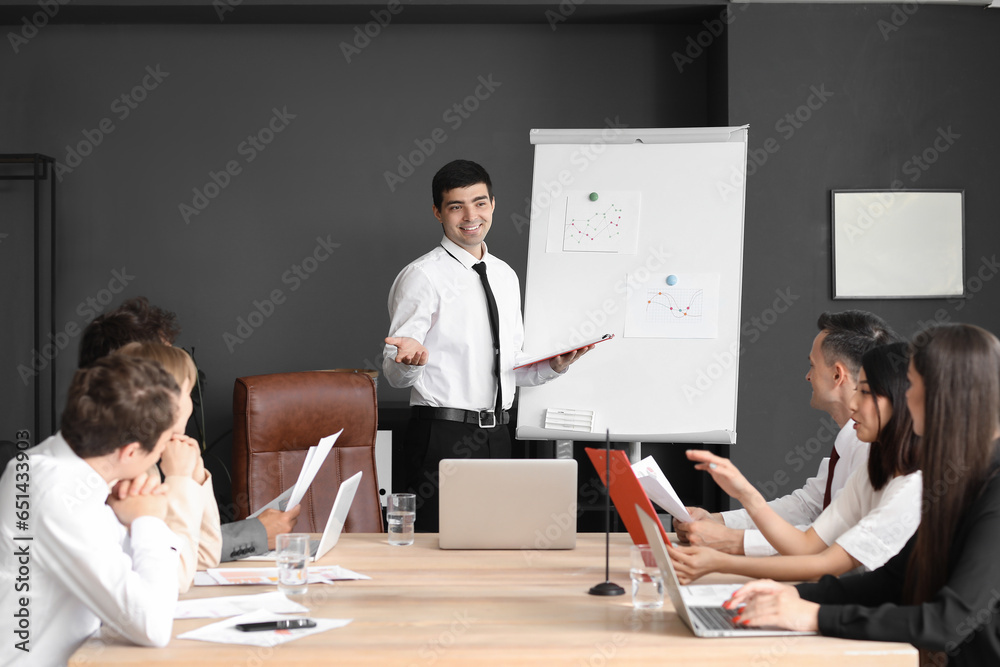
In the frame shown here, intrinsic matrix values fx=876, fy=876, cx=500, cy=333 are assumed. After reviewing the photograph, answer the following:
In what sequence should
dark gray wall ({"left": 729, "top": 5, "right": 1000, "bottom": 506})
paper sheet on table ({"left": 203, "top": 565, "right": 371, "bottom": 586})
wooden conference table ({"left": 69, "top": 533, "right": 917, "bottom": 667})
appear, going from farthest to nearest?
1. dark gray wall ({"left": 729, "top": 5, "right": 1000, "bottom": 506})
2. paper sheet on table ({"left": 203, "top": 565, "right": 371, "bottom": 586})
3. wooden conference table ({"left": 69, "top": 533, "right": 917, "bottom": 667})

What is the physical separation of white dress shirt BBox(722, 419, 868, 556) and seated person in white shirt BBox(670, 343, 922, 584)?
4.3 inches

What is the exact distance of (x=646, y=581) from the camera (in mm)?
1525

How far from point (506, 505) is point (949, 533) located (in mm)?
891

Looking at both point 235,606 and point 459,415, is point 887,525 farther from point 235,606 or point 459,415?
point 459,415

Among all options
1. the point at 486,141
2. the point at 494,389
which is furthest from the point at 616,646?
the point at 486,141

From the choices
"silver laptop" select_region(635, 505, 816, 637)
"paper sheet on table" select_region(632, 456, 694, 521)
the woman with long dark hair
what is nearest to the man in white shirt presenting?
"paper sheet on table" select_region(632, 456, 694, 521)

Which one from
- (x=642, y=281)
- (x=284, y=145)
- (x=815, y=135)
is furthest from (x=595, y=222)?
(x=284, y=145)

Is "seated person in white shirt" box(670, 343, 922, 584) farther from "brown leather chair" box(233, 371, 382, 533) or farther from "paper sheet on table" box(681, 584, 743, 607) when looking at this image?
"brown leather chair" box(233, 371, 382, 533)

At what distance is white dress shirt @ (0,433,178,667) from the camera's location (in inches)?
50.3

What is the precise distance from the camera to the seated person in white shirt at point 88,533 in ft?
4.22

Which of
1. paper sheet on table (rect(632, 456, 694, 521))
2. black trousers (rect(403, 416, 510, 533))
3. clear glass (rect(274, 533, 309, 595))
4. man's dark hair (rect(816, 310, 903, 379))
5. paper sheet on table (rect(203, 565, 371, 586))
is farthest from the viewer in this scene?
black trousers (rect(403, 416, 510, 533))

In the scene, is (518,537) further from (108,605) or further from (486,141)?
(486,141)

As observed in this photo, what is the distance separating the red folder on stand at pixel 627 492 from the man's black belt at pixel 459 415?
125cm

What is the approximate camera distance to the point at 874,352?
173cm
